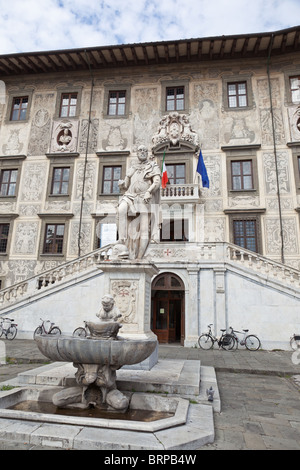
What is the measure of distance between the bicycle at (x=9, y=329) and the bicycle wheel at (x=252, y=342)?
10.1m

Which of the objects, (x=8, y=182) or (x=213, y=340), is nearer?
(x=213, y=340)

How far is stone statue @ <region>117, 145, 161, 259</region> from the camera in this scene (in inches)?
267

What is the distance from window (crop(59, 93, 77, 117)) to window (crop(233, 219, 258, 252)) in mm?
12512

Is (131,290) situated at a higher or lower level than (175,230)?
lower

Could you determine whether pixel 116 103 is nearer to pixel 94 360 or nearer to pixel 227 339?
pixel 227 339

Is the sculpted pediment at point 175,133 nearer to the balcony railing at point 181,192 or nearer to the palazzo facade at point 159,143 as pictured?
the palazzo facade at point 159,143

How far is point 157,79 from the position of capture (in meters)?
20.0

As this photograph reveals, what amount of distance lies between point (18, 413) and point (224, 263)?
11.3 m

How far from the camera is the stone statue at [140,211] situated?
679cm

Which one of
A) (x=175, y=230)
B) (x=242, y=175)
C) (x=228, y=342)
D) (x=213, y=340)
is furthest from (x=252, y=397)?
(x=242, y=175)

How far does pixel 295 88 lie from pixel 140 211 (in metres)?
16.5

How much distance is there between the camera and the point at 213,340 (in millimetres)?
12938

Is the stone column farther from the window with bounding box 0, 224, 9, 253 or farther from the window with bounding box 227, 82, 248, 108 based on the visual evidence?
the window with bounding box 0, 224, 9, 253

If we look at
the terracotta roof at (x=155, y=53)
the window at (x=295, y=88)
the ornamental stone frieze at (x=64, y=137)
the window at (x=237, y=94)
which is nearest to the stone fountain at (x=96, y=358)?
the ornamental stone frieze at (x=64, y=137)
